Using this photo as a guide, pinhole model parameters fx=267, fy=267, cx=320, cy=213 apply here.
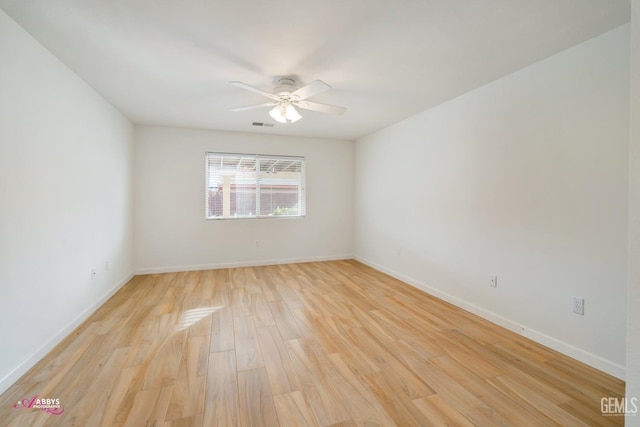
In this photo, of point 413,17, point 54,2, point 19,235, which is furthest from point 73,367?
point 413,17

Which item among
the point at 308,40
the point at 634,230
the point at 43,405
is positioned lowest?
the point at 43,405

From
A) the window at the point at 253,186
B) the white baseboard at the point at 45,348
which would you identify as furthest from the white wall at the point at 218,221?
the white baseboard at the point at 45,348

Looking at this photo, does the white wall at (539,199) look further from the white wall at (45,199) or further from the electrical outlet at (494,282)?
the white wall at (45,199)

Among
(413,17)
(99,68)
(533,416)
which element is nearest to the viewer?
(533,416)

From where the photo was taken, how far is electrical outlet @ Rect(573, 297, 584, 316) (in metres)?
2.03

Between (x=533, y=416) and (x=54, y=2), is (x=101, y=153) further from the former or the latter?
(x=533, y=416)

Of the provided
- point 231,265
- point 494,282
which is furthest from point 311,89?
point 231,265

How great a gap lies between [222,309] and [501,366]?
2.59 metres

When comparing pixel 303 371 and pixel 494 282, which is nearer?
pixel 303 371

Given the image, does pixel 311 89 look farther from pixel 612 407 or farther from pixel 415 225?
pixel 612 407

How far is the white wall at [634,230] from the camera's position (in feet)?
3.28

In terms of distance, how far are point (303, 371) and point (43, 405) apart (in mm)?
1527

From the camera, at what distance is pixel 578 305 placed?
6.72 feet

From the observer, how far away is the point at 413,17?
5.71 ft
